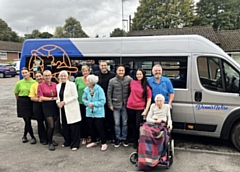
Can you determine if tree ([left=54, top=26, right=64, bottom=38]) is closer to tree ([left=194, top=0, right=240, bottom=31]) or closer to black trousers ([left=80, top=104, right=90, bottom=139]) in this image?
tree ([left=194, top=0, right=240, bottom=31])

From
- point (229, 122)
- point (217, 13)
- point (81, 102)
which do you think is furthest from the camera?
point (217, 13)

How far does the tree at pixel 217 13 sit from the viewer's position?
39.1 metres

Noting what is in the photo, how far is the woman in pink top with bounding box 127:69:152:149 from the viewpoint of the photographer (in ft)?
14.3

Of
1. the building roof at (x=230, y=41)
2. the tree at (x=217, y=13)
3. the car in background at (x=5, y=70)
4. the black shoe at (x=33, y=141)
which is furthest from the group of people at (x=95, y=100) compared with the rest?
the tree at (x=217, y=13)

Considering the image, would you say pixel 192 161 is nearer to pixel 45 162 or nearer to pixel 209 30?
pixel 45 162

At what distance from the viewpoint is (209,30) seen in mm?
23828

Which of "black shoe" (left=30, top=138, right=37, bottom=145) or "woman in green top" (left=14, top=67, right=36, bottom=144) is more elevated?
"woman in green top" (left=14, top=67, right=36, bottom=144)

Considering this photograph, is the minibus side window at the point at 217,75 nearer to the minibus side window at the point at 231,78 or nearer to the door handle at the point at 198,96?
the minibus side window at the point at 231,78

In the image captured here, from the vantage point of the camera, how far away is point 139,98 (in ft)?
14.5

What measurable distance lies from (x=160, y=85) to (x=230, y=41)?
22076mm

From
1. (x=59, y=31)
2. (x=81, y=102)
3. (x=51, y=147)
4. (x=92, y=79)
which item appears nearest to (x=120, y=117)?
(x=81, y=102)

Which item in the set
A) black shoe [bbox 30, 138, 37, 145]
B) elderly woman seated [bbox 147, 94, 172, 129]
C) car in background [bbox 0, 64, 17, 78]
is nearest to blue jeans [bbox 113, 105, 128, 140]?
elderly woman seated [bbox 147, 94, 172, 129]

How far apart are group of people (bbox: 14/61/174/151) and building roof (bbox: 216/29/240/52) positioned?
20353 mm

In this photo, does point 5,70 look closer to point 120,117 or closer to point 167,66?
point 120,117
